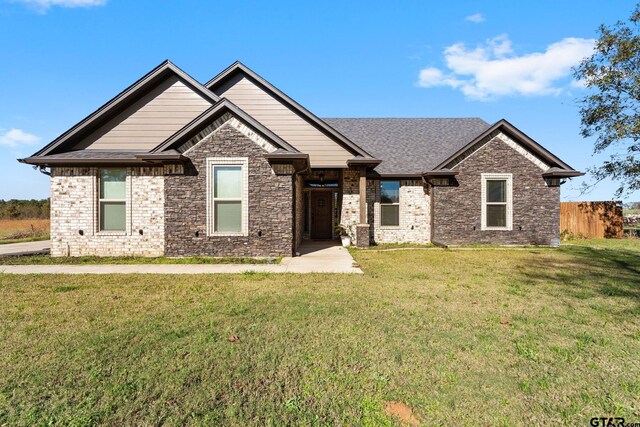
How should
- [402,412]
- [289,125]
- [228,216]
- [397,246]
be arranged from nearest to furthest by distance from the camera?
[402,412] < [228,216] < [289,125] < [397,246]

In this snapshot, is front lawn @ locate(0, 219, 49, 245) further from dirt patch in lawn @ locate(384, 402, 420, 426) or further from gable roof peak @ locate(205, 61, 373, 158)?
dirt patch in lawn @ locate(384, 402, 420, 426)

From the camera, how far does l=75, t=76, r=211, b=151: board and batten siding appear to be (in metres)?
11.6

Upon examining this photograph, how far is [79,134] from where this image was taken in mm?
11398

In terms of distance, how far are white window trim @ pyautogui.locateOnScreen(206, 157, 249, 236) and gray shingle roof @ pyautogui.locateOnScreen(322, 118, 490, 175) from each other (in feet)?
21.9

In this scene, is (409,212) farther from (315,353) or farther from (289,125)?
(315,353)

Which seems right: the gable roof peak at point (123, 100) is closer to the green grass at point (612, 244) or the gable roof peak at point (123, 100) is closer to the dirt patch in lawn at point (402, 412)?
the dirt patch in lawn at point (402, 412)

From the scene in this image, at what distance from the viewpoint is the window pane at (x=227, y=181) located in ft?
34.7

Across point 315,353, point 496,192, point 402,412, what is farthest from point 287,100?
point 402,412

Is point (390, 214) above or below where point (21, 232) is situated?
above

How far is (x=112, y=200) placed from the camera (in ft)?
36.5

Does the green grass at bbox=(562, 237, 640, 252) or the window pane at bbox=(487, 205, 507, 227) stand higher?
the window pane at bbox=(487, 205, 507, 227)

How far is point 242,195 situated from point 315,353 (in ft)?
25.5

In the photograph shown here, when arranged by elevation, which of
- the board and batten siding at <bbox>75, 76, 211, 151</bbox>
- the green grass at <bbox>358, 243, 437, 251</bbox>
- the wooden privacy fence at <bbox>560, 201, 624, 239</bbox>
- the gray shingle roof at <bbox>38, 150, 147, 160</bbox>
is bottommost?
the green grass at <bbox>358, 243, 437, 251</bbox>

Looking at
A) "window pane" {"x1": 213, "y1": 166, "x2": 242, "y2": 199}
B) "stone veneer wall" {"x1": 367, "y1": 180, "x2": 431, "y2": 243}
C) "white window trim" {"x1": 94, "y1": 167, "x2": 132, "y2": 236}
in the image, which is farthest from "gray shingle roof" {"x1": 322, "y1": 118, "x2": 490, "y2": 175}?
"white window trim" {"x1": 94, "y1": 167, "x2": 132, "y2": 236}
